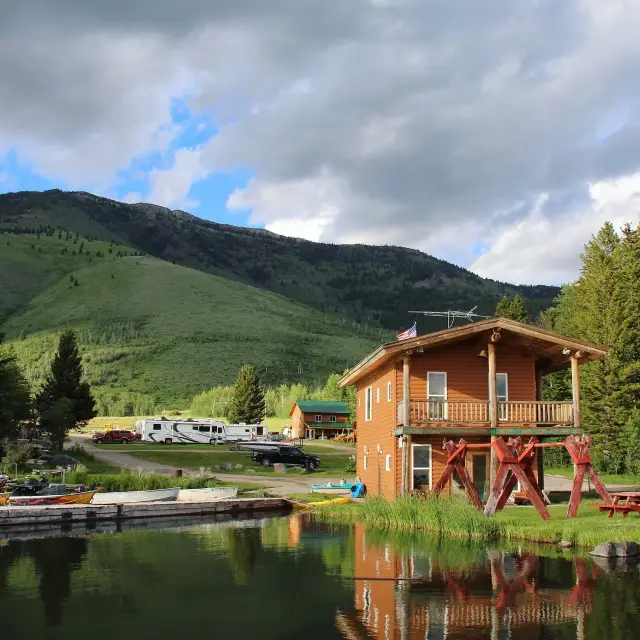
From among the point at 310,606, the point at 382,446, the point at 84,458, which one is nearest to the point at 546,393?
the point at 382,446

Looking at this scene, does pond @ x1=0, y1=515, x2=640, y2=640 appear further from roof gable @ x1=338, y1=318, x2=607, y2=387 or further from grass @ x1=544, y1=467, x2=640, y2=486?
grass @ x1=544, y1=467, x2=640, y2=486

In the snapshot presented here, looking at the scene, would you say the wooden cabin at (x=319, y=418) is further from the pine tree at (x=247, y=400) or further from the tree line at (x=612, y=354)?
the tree line at (x=612, y=354)

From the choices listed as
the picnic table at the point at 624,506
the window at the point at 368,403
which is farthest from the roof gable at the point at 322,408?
the picnic table at the point at 624,506

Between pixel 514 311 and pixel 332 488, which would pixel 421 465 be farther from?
pixel 514 311

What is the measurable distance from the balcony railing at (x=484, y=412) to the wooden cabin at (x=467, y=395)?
0.04 meters

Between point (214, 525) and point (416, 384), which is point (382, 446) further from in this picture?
point (214, 525)

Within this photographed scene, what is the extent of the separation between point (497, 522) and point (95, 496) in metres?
19.3

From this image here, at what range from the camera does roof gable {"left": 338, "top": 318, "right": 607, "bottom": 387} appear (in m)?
32.6

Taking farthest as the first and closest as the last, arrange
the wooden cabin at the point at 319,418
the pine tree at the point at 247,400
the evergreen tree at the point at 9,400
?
the wooden cabin at the point at 319,418 < the pine tree at the point at 247,400 < the evergreen tree at the point at 9,400

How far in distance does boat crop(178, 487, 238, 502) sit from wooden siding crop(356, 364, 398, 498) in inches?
290

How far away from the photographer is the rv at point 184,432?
85500 mm

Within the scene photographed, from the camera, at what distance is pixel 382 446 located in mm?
37438

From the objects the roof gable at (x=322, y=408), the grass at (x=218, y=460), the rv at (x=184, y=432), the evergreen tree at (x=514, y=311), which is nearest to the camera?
the grass at (x=218, y=460)

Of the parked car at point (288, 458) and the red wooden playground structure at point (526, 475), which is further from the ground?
the red wooden playground structure at point (526, 475)
